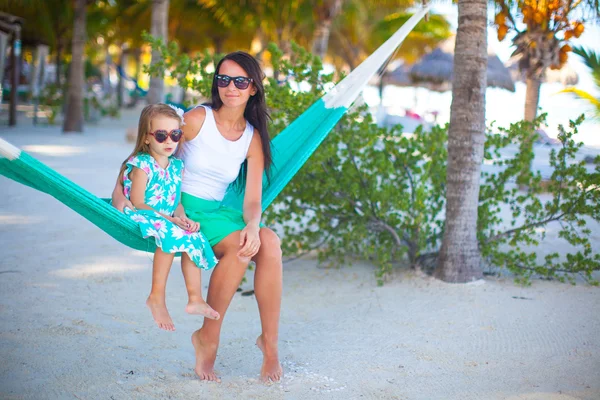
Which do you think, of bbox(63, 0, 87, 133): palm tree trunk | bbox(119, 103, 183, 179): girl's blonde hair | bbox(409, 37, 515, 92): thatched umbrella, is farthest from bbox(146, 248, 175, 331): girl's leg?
bbox(409, 37, 515, 92): thatched umbrella

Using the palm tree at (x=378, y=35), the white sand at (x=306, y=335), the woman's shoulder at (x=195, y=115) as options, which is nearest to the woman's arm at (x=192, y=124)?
the woman's shoulder at (x=195, y=115)

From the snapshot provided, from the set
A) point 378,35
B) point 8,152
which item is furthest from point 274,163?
point 378,35

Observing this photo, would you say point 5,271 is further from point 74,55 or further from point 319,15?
point 319,15

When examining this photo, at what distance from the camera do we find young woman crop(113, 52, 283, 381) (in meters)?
2.17

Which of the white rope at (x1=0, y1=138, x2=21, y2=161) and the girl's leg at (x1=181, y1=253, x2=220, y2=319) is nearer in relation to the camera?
the white rope at (x1=0, y1=138, x2=21, y2=161)

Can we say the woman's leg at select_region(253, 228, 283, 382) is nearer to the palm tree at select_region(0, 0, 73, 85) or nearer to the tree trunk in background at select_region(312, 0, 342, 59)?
the tree trunk in background at select_region(312, 0, 342, 59)

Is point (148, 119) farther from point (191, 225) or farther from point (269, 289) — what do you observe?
point (269, 289)

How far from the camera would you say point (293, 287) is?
3.53 meters

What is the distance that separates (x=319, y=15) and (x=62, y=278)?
9779 mm

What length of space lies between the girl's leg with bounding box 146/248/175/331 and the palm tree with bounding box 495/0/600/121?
119 inches

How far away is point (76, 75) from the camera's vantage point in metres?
Answer: 9.88

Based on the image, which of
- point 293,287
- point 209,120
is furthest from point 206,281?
point 209,120

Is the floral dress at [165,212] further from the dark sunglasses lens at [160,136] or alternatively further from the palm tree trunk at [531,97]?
the palm tree trunk at [531,97]

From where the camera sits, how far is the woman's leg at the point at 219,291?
217 centimetres
